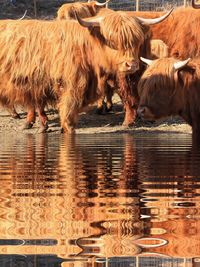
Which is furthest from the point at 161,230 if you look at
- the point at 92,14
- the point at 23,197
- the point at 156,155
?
the point at 92,14

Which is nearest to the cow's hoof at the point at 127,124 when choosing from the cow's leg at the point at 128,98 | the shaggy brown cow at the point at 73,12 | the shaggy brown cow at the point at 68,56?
the cow's leg at the point at 128,98

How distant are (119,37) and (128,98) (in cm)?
256

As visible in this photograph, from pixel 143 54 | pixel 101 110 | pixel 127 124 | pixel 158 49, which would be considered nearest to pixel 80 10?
pixel 158 49

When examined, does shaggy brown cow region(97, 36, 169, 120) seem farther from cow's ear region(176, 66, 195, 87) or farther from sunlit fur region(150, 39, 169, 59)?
cow's ear region(176, 66, 195, 87)

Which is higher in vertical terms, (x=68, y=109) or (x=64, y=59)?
(x=64, y=59)

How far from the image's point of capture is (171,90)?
8.98m

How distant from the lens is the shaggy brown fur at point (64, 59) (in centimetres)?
1144

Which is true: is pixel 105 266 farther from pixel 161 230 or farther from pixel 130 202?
pixel 130 202

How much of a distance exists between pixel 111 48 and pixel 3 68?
1.44m

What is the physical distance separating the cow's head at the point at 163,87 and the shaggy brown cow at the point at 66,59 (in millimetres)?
2414

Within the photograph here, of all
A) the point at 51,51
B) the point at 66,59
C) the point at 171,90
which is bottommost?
the point at 171,90

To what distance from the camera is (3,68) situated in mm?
12031

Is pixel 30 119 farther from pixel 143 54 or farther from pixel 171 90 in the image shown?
pixel 171 90

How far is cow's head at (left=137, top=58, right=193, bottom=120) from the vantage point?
29.1 feet
